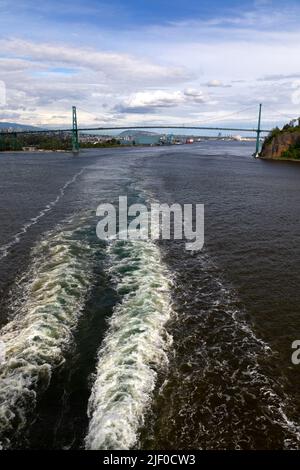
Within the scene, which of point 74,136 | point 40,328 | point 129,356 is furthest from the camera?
point 74,136

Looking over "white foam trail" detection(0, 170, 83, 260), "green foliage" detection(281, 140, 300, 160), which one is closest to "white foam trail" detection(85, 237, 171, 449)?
"white foam trail" detection(0, 170, 83, 260)

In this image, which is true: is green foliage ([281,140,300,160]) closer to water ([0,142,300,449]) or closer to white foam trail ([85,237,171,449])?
Answer: water ([0,142,300,449])

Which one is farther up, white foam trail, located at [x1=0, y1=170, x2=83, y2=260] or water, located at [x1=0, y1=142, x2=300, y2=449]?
white foam trail, located at [x1=0, y1=170, x2=83, y2=260]

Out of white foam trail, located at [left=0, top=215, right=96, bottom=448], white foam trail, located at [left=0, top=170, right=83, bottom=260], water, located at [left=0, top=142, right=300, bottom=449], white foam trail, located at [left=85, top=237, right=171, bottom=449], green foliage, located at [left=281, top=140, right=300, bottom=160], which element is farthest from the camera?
green foliage, located at [left=281, top=140, right=300, bottom=160]

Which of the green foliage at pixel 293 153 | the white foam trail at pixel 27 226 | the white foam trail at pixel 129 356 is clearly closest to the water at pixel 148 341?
the white foam trail at pixel 129 356

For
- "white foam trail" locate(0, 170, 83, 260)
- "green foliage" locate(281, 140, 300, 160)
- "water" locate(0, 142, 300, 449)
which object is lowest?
"water" locate(0, 142, 300, 449)

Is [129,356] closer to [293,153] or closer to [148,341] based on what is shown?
[148,341]

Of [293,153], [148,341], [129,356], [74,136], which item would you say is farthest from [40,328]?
[74,136]

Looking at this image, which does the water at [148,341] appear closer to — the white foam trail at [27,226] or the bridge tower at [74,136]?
the white foam trail at [27,226]
